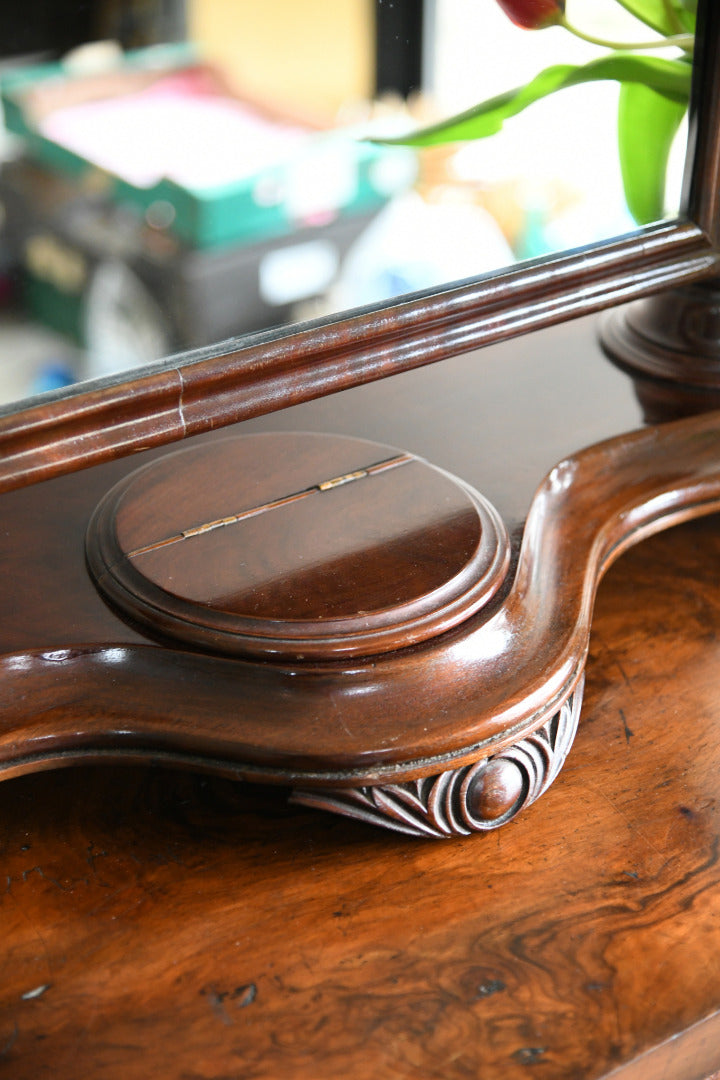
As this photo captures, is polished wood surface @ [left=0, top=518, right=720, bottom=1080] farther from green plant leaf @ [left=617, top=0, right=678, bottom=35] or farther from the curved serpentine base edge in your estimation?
green plant leaf @ [left=617, top=0, right=678, bottom=35]

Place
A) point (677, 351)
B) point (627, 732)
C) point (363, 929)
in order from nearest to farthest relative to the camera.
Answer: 1. point (363, 929)
2. point (627, 732)
3. point (677, 351)

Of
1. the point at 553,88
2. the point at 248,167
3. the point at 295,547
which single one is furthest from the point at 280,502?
the point at 553,88

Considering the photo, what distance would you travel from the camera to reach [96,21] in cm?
44

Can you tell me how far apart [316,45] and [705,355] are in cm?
33

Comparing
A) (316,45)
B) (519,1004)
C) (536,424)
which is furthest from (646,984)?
(316,45)

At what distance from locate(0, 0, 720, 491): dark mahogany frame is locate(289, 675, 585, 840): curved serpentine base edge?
0.18 m

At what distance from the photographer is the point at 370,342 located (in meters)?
0.55

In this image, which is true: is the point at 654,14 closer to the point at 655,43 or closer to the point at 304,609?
the point at 655,43

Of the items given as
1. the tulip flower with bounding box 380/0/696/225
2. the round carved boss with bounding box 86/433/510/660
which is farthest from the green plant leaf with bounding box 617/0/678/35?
the round carved boss with bounding box 86/433/510/660

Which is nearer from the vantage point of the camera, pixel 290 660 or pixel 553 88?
pixel 290 660

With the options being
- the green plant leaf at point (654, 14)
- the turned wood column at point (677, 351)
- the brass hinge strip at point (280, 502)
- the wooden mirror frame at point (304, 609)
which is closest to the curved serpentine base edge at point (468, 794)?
the wooden mirror frame at point (304, 609)

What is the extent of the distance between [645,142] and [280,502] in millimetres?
297

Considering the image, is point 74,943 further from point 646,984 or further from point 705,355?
point 705,355

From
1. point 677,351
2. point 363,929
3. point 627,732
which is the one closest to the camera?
point 363,929
